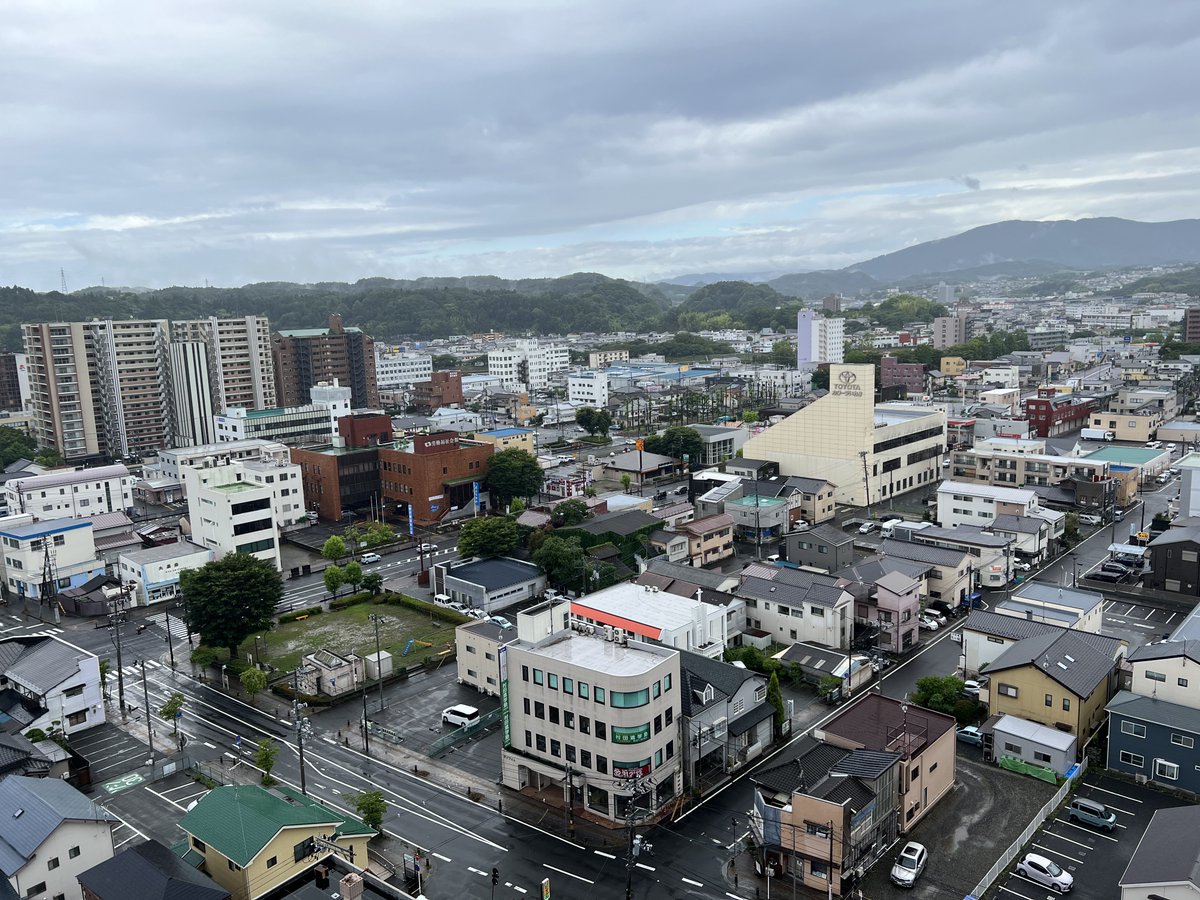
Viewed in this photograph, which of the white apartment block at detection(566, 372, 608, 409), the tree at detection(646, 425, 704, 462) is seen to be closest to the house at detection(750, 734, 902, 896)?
the tree at detection(646, 425, 704, 462)

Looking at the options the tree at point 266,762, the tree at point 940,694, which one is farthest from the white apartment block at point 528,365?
the tree at point 266,762

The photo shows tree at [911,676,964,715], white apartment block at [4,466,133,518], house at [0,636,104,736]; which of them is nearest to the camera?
tree at [911,676,964,715]

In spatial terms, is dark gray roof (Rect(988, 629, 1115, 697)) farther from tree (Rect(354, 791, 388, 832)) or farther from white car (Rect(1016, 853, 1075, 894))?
tree (Rect(354, 791, 388, 832))

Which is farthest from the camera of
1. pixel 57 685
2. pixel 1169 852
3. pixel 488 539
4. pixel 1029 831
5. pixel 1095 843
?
pixel 488 539

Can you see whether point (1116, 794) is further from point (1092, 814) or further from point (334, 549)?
point (334, 549)

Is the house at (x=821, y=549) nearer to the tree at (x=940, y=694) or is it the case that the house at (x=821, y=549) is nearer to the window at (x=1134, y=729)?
the tree at (x=940, y=694)

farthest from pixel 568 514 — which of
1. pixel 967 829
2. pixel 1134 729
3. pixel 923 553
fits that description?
pixel 1134 729
